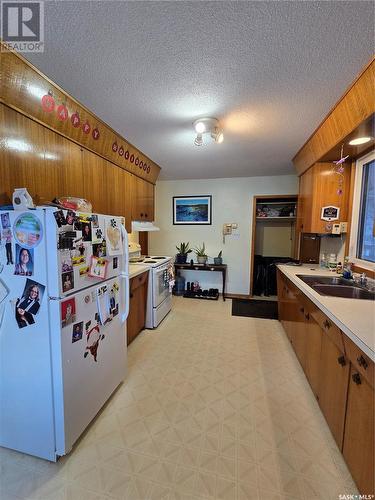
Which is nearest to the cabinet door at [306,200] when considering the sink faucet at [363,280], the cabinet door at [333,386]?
the sink faucet at [363,280]

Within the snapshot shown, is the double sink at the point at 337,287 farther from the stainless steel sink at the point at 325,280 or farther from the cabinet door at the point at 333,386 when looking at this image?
the cabinet door at the point at 333,386

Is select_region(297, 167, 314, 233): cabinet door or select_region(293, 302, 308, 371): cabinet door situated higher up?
select_region(297, 167, 314, 233): cabinet door

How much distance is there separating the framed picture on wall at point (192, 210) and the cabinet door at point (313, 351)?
2955mm

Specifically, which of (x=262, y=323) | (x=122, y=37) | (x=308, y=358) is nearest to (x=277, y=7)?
(x=122, y=37)

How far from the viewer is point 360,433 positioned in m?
1.11

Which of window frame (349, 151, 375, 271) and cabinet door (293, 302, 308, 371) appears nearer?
cabinet door (293, 302, 308, 371)

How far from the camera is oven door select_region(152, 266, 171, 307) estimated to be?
3.00m

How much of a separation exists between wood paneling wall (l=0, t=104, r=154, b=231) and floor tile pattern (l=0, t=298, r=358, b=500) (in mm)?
1675

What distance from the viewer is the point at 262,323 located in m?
3.30

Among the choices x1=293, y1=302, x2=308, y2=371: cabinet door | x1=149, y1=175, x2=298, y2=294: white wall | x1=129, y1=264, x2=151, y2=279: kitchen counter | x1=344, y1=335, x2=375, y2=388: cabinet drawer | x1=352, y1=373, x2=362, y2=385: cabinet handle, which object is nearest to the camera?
x1=344, y1=335, x2=375, y2=388: cabinet drawer

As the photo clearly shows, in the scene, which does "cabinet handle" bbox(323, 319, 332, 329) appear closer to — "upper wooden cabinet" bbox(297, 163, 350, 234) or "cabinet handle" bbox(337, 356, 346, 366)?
"cabinet handle" bbox(337, 356, 346, 366)

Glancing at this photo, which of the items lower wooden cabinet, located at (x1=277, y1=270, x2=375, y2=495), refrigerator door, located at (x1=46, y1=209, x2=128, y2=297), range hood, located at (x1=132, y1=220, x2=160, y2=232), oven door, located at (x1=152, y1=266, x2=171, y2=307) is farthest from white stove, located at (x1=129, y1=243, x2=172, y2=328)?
lower wooden cabinet, located at (x1=277, y1=270, x2=375, y2=495)

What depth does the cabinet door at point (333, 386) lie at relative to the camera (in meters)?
1.31

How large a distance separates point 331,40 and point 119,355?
253 cm
